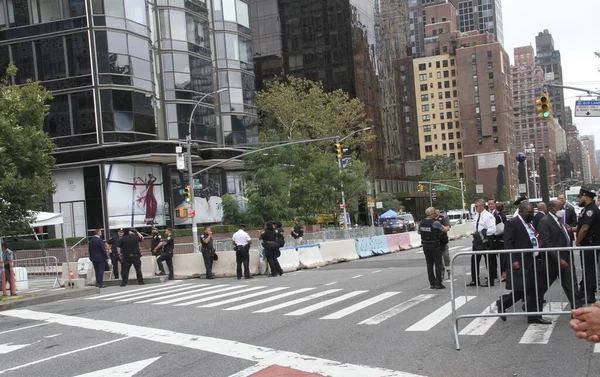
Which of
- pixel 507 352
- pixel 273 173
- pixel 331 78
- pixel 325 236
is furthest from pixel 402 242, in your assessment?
pixel 331 78

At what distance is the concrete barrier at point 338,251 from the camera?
25203mm

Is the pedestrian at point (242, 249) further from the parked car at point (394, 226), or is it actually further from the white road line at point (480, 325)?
the parked car at point (394, 226)

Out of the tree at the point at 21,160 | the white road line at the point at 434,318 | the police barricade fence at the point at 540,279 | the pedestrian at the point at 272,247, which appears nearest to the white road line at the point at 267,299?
the white road line at the point at 434,318

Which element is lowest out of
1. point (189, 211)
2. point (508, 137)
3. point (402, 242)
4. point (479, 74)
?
point (402, 242)

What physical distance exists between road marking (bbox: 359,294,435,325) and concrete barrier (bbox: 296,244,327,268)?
11144 mm

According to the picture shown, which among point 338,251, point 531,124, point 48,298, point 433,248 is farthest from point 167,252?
point 531,124

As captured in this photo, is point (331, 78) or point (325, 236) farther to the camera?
point (331, 78)

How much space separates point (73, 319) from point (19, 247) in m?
26.2

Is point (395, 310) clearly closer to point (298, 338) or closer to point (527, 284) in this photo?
point (298, 338)

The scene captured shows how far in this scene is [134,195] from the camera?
3897cm

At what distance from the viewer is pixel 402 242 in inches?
1346

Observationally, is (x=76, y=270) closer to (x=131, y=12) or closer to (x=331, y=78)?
(x=131, y=12)

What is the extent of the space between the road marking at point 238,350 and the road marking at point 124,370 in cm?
94

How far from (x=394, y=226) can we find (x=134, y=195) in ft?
85.1
